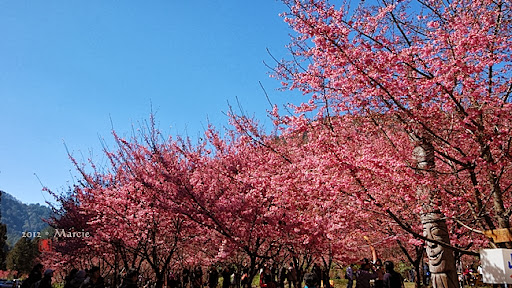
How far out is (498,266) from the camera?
4.05 metres

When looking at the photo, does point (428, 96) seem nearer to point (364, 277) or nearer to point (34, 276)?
point (364, 277)

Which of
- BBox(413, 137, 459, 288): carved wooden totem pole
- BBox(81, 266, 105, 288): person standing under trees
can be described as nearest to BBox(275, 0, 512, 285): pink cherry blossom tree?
BBox(413, 137, 459, 288): carved wooden totem pole

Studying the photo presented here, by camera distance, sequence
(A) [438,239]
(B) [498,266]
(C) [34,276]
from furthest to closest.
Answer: (C) [34,276] < (A) [438,239] < (B) [498,266]

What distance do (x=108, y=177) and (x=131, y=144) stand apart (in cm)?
301

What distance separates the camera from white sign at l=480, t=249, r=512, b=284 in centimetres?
397

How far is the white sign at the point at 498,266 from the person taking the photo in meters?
3.97

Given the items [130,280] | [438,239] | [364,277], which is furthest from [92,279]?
[438,239]

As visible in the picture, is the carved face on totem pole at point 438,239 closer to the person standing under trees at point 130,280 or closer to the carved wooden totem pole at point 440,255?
the carved wooden totem pole at point 440,255

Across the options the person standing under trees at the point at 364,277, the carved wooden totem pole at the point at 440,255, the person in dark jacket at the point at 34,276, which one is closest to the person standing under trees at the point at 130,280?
the person in dark jacket at the point at 34,276

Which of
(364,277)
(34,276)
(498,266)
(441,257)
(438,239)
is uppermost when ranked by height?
(438,239)

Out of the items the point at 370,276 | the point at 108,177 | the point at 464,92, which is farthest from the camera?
the point at 108,177

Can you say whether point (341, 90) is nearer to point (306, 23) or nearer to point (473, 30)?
point (306, 23)

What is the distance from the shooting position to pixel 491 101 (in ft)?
15.3

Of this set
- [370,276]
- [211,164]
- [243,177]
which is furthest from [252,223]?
[370,276]
